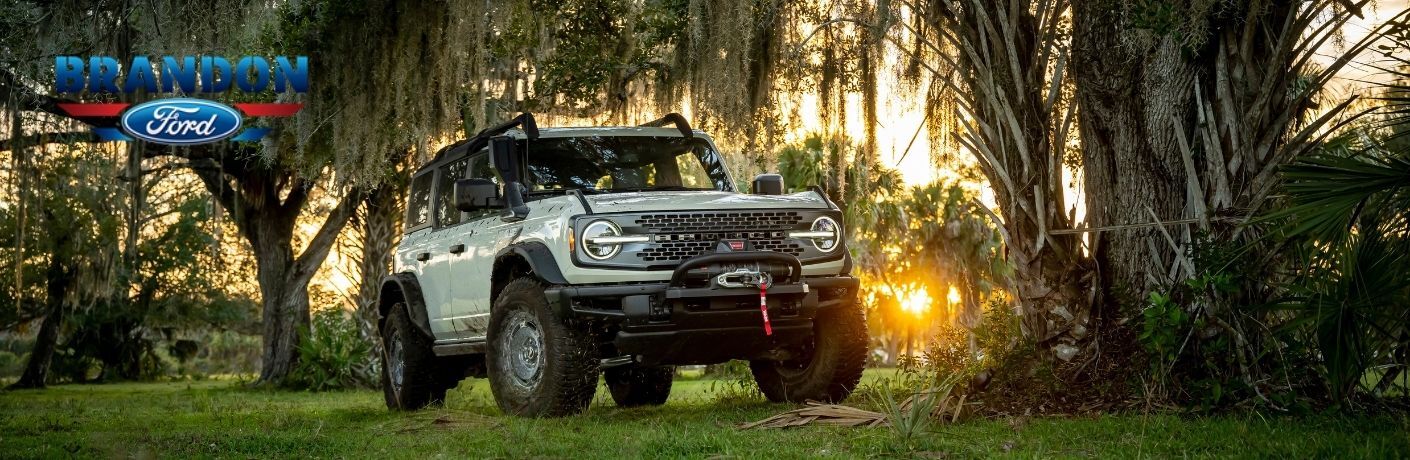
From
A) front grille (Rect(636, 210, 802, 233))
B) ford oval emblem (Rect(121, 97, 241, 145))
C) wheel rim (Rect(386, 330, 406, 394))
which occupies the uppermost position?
ford oval emblem (Rect(121, 97, 241, 145))

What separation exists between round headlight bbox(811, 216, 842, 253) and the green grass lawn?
115 cm

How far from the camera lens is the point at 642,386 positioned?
1101cm

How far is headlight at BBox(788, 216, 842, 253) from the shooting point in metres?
8.57

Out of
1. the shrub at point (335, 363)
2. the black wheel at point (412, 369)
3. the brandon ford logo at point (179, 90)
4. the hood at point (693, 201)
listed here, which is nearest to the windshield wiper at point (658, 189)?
the hood at point (693, 201)

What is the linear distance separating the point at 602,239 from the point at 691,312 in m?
0.68

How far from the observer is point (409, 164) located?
19641mm

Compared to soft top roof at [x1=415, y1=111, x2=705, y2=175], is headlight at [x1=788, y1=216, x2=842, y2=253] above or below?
below

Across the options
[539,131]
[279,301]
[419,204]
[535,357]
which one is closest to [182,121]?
[279,301]

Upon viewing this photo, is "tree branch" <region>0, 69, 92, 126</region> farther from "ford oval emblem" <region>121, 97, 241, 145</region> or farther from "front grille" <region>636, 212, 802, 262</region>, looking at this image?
"front grille" <region>636, 212, 802, 262</region>

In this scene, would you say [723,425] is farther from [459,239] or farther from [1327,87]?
[1327,87]

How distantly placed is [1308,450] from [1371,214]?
136 cm

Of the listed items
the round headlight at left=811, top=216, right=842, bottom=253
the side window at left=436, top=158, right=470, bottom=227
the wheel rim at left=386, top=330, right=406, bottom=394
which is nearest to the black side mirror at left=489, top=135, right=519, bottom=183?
the side window at left=436, top=158, right=470, bottom=227

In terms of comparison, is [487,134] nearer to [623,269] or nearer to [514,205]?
[514,205]

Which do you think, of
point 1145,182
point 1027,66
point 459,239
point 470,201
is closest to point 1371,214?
point 1145,182
